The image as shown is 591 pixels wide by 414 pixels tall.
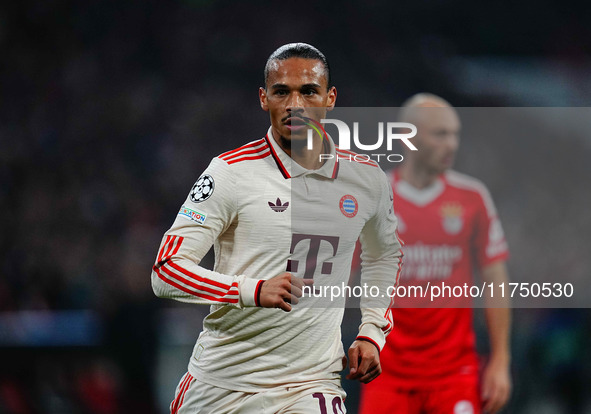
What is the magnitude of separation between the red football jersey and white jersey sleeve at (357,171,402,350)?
3.22 feet

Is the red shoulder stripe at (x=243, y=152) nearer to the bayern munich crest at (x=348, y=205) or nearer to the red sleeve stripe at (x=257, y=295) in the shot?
the bayern munich crest at (x=348, y=205)

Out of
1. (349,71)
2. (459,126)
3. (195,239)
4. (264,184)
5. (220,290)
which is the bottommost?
(220,290)

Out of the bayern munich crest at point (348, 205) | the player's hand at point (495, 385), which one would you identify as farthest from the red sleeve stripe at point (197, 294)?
the player's hand at point (495, 385)

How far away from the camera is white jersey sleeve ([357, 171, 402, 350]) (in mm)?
2932

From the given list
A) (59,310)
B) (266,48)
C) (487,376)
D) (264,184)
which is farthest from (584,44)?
(264,184)

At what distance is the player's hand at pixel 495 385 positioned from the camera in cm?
414

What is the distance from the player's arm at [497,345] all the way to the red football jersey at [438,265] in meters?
0.09

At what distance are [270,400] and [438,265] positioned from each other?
5.53 feet

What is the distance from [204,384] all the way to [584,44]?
23.0 ft

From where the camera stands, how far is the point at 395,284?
3.12 meters

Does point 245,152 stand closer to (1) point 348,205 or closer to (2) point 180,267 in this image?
(1) point 348,205

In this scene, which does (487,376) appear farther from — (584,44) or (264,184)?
(584,44)

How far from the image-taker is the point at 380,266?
306 centimetres

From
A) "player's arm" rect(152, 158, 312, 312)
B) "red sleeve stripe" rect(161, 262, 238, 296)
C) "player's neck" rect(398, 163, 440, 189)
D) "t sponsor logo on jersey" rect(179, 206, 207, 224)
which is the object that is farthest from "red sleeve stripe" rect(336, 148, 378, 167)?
"player's neck" rect(398, 163, 440, 189)
